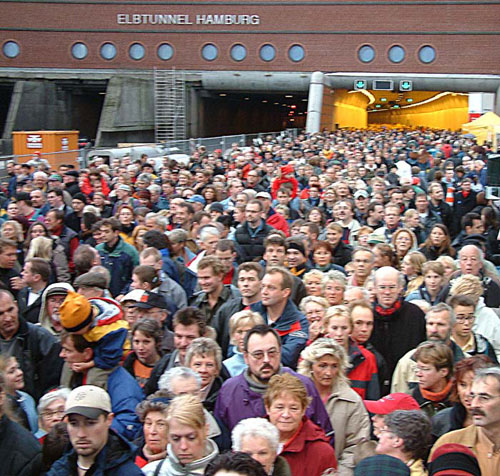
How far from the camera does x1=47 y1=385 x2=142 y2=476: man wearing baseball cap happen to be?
15.4 feet

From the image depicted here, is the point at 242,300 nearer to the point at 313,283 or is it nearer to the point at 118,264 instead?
the point at 313,283

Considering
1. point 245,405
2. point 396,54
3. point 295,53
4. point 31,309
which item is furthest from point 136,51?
point 245,405

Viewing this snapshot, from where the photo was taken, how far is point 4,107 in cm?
5388

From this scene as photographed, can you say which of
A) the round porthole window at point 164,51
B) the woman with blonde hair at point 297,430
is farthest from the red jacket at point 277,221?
the round porthole window at point 164,51

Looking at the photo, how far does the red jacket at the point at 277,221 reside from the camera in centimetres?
1254

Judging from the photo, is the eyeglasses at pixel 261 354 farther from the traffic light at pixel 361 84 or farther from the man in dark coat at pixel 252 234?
the traffic light at pixel 361 84

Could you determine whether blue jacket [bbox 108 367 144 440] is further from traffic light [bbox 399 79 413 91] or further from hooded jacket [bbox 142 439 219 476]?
traffic light [bbox 399 79 413 91]

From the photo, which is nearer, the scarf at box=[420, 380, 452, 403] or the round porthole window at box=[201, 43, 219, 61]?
the scarf at box=[420, 380, 452, 403]

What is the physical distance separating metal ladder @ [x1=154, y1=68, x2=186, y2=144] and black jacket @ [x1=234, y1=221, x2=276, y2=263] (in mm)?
33837

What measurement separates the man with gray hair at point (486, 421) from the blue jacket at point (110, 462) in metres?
1.64

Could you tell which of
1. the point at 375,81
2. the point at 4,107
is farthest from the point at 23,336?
the point at 4,107

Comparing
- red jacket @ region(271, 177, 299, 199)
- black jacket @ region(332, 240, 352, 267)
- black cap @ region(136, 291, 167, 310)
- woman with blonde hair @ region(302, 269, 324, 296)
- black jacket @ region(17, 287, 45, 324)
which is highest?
red jacket @ region(271, 177, 299, 199)

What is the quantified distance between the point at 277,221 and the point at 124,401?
274 inches

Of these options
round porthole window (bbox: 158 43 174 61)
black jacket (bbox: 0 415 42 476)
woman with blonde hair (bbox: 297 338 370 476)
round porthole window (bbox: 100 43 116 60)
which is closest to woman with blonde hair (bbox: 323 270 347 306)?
woman with blonde hair (bbox: 297 338 370 476)
